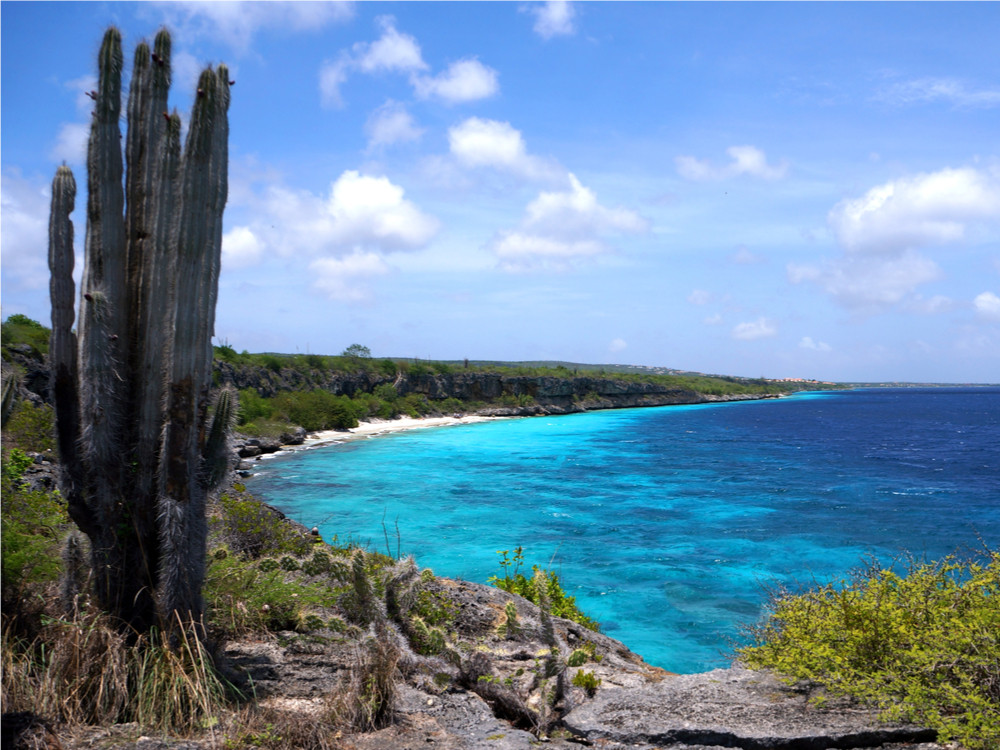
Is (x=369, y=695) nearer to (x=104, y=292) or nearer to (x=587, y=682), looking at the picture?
(x=587, y=682)

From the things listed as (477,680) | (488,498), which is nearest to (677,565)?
(488,498)

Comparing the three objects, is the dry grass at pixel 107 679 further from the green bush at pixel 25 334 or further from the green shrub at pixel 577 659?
the green bush at pixel 25 334

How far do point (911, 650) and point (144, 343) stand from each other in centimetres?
688

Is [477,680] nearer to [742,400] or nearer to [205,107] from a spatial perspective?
[205,107]

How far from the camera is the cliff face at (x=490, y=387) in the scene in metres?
60.4

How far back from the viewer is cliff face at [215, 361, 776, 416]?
198 ft

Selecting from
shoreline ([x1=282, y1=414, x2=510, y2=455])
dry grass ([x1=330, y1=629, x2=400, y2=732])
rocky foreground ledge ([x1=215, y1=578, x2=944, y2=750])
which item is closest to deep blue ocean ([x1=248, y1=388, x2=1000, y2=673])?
rocky foreground ledge ([x1=215, y1=578, x2=944, y2=750])

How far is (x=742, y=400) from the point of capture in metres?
144

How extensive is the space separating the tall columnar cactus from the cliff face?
4940cm

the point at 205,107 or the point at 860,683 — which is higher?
the point at 205,107

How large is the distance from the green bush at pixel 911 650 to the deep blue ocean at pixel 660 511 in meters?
2.04

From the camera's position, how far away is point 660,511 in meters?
27.6

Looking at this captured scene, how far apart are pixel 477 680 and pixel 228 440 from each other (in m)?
3.27

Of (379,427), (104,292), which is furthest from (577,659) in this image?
(379,427)
